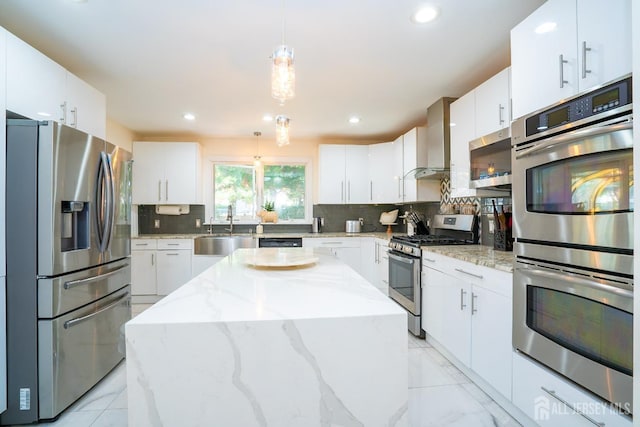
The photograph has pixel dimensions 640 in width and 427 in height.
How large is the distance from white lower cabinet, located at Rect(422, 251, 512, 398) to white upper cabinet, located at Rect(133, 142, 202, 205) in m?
3.30

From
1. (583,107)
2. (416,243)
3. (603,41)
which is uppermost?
(603,41)

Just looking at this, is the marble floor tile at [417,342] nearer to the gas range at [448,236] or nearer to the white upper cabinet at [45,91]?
the gas range at [448,236]

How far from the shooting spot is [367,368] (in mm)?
932

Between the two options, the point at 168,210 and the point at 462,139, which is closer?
the point at 462,139

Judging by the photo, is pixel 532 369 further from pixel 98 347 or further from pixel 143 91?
pixel 143 91

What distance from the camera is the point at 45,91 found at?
6.63ft

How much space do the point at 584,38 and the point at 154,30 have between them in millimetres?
2329

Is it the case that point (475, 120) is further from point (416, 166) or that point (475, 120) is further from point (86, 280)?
point (86, 280)

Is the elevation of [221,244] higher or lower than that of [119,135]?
lower

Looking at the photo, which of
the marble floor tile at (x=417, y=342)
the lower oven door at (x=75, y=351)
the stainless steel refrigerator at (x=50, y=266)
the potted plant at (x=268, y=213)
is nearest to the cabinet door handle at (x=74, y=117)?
the stainless steel refrigerator at (x=50, y=266)

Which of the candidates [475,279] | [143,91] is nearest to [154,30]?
[143,91]

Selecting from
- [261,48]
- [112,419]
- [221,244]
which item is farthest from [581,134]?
[221,244]

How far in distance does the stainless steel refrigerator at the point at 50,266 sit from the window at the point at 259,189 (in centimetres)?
272

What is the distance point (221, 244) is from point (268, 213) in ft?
2.75
